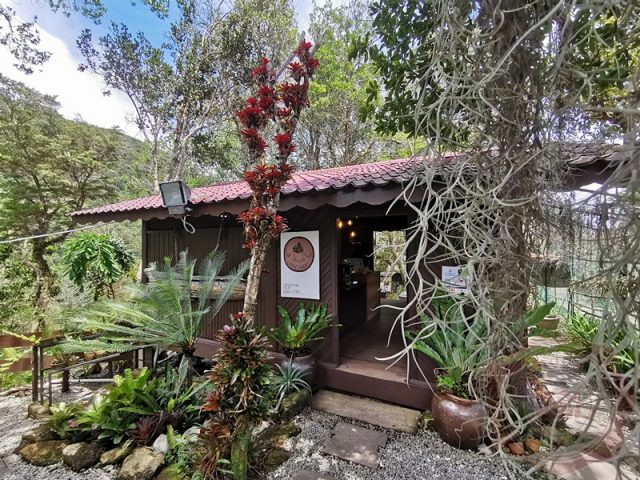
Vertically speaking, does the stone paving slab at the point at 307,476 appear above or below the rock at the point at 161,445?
below

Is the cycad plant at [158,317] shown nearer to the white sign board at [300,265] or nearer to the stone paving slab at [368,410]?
the white sign board at [300,265]

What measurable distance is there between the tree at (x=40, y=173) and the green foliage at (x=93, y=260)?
302 cm

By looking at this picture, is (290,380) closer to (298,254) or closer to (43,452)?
(298,254)

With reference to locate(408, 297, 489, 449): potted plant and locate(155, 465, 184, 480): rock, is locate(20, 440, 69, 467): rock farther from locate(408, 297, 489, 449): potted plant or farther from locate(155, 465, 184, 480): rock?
locate(408, 297, 489, 449): potted plant

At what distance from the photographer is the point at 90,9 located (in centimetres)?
650

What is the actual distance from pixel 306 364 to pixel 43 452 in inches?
108

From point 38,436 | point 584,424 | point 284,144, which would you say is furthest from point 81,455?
point 584,424

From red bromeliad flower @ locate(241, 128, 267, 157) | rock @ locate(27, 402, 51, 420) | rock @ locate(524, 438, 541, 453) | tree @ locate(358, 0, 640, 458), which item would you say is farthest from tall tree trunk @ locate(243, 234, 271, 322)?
rock @ locate(27, 402, 51, 420)

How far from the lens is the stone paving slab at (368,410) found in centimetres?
324

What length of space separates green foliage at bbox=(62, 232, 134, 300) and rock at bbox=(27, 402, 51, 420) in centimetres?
294

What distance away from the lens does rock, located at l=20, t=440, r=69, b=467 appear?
2.78 metres

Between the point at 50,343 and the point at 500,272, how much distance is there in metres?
5.20

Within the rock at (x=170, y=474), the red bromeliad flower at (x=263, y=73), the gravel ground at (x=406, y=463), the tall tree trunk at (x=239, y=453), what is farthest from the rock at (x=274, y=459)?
the red bromeliad flower at (x=263, y=73)

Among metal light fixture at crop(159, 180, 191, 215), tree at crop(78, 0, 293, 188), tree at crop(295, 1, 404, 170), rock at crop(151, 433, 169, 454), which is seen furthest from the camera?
tree at crop(295, 1, 404, 170)
